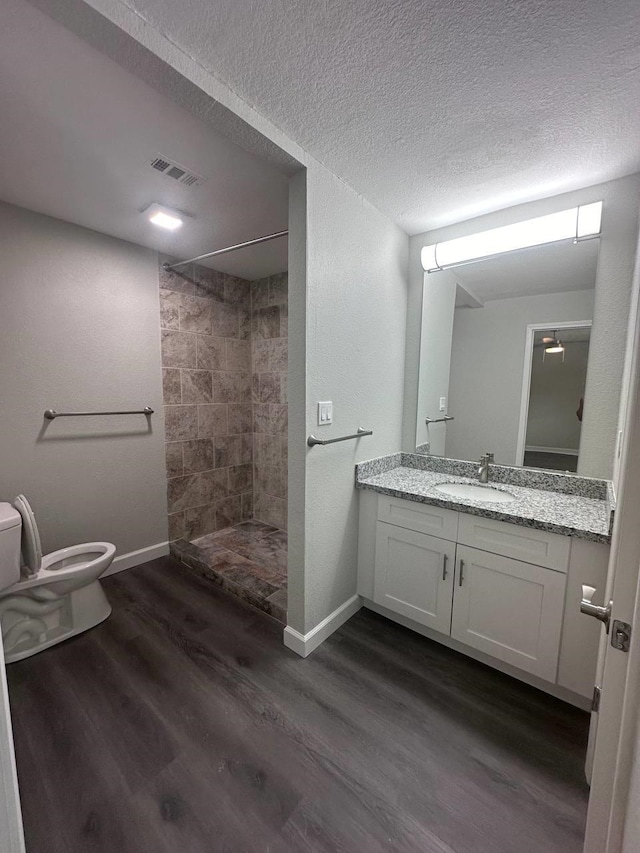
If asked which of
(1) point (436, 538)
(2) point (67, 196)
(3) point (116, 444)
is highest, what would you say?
(2) point (67, 196)

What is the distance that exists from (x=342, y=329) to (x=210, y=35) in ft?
3.50

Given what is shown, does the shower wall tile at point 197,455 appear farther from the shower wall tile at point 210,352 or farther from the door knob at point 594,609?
the door knob at point 594,609

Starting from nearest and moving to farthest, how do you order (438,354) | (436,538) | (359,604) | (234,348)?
(436,538)
(359,604)
(438,354)
(234,348)

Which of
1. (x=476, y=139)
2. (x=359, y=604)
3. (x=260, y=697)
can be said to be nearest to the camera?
(x=476, y=139)

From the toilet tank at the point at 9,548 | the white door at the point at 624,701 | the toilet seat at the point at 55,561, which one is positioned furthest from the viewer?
the toilet seat at the point at 55,561

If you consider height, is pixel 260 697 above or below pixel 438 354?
below

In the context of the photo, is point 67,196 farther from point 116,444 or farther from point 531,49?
point 531,49

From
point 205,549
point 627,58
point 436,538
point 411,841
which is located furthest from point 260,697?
point 627,58

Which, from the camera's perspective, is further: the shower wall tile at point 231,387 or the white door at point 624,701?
the shower wall tile at point 231,387

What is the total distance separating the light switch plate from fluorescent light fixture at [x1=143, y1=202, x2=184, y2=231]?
1.35 meters

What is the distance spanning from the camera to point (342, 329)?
→ 1734mm

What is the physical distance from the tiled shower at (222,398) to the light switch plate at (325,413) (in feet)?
4.28

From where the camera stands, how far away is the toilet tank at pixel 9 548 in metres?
1.54

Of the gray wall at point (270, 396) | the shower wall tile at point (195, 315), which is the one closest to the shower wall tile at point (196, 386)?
the shower wall tile at point (195, 315)
